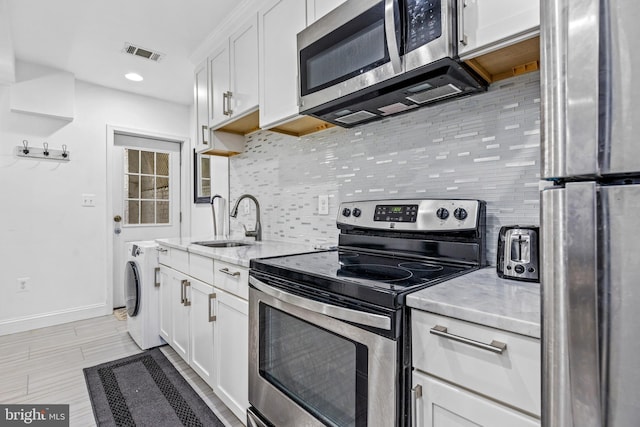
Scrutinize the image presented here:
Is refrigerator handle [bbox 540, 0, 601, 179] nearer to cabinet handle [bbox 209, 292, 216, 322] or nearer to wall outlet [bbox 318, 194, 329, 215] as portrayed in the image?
wall outlet [bbox 318, 194, 329, 215]

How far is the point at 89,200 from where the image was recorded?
3463 mm

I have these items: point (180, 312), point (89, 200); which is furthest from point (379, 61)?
point (89, 200)

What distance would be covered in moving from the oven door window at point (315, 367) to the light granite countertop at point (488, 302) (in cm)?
27

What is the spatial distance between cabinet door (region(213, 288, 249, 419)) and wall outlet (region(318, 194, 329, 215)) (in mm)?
750

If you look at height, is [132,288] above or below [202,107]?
below

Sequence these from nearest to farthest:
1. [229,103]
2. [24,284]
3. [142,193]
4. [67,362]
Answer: [229,103] → [67,362] → [24,284] → [142,193]

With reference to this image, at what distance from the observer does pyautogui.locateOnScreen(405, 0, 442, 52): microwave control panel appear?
110 cm

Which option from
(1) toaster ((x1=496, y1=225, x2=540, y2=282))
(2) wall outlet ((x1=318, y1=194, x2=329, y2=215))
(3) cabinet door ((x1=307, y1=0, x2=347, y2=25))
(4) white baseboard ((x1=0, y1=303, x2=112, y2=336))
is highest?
(3) cabinet door ((x1=307, y1=0, x2=347, y2=25))

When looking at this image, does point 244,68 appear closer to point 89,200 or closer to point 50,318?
point 89,200

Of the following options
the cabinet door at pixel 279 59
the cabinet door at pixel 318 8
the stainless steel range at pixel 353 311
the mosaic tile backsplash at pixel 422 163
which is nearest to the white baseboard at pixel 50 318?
the mosaic tile backsplash at pixel 422 163

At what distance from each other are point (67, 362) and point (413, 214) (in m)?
2.70

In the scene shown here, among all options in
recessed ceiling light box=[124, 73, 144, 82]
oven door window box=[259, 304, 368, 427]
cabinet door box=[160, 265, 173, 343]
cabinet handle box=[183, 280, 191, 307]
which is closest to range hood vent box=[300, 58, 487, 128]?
oven door window box=[259, 304, 368, 427]

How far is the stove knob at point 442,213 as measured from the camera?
1336mm

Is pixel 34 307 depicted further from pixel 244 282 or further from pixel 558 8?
pixel 558 8
